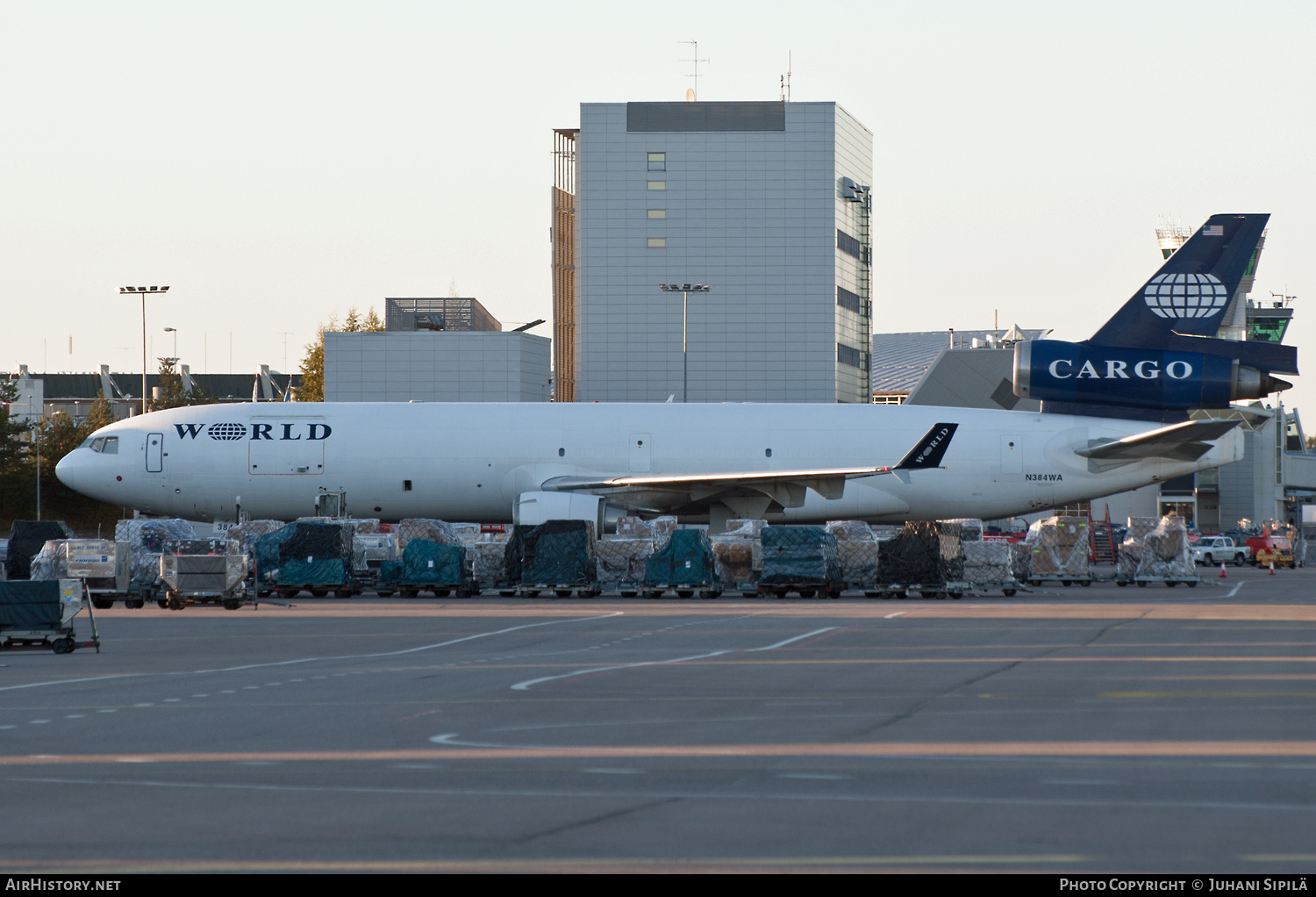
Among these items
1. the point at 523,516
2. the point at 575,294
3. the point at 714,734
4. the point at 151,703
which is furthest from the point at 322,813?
the point at 575,294

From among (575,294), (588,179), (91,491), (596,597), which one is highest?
(588,179)

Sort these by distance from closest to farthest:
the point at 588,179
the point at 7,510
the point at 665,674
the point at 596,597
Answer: the point at 665,674 → the point at 596,597 → the point at 7,510 → the point at 588,179

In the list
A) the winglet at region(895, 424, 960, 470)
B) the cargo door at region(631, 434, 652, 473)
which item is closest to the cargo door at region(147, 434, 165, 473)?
the cargo door at region(631, 434, 652, 473)

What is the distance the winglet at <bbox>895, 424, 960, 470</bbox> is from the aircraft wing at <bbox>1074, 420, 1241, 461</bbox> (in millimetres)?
6976

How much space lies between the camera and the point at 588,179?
98.9m

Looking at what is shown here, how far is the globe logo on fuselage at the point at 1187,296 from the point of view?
1743 inches

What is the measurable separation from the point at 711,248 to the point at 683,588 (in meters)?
66.2

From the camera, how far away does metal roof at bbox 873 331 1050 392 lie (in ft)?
406

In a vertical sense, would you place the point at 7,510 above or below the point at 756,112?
below

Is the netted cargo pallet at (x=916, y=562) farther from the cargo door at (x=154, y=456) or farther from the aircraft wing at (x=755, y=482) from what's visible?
the cargo door at (x=154, y=456)

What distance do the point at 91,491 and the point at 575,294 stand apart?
65059 mm

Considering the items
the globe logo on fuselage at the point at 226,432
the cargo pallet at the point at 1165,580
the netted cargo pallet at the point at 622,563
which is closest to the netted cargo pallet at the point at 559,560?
the netted cargo pallet at the point at 622,563

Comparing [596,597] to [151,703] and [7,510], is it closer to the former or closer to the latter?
[151,703]

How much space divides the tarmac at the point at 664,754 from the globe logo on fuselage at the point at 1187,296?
22.9m
